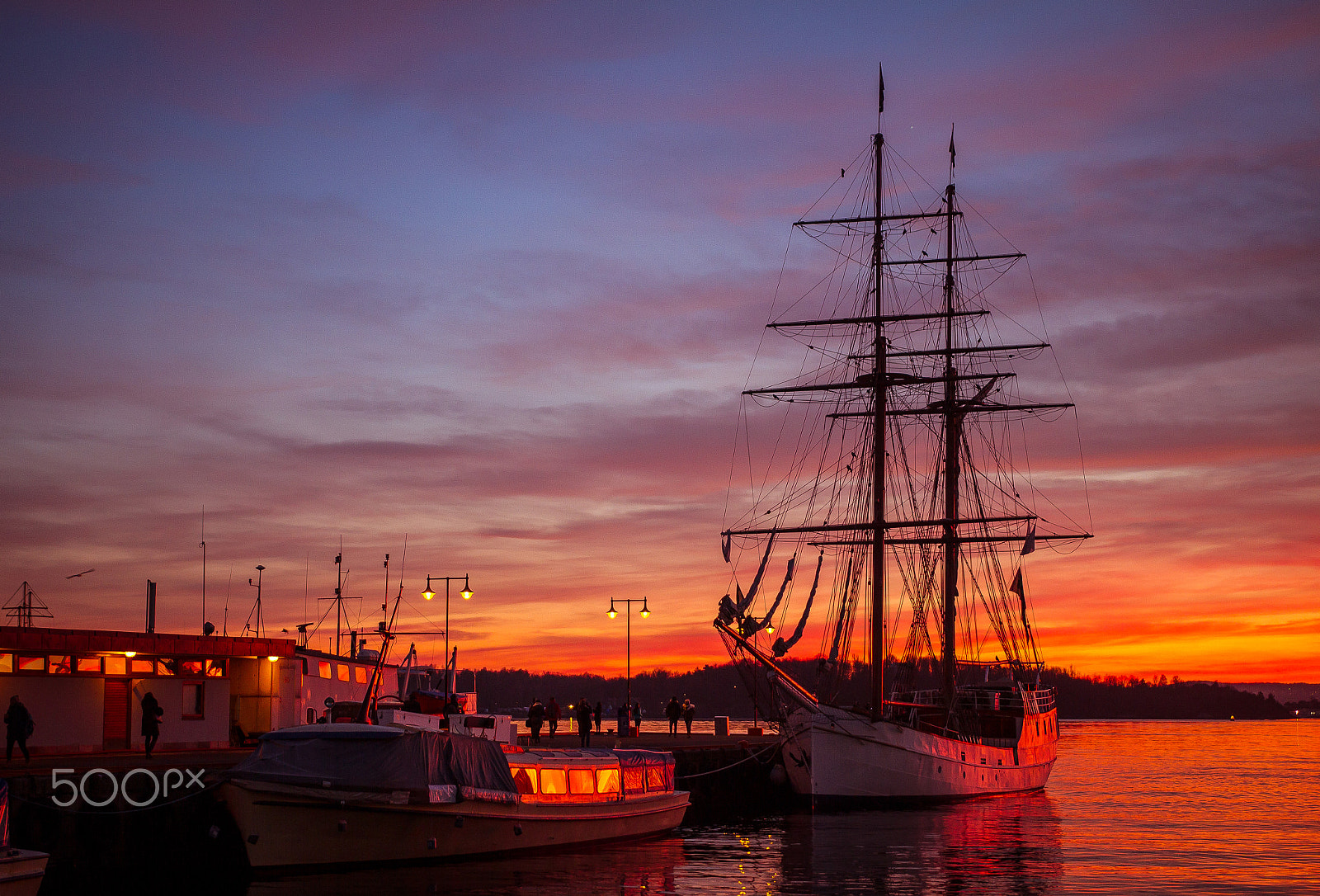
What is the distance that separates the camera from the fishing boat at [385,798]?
3278 cm

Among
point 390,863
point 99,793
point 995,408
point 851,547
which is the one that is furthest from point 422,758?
point 995,408

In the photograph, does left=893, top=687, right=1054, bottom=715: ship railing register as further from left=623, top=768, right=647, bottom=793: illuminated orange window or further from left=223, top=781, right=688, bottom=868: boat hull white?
left=223, top=781, right=688, bottom=868: boat hull white

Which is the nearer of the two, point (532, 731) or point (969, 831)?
point (969, 831)

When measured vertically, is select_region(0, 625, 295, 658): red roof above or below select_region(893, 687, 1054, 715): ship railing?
above

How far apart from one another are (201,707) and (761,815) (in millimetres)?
23676

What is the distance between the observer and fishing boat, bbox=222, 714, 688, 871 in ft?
108

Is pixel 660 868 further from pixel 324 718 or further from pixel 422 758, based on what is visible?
pixel 324 718

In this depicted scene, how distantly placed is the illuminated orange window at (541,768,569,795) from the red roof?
14.3 meters

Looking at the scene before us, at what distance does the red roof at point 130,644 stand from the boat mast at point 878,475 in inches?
1002

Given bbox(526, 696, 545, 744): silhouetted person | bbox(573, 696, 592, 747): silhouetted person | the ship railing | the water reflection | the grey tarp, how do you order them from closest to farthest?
the water reflection < the grey tarp < bbox(573, 696, 592, 747): silhouetted person < bbox(526, 696, 545, 744): silhouetted person < the ship railing

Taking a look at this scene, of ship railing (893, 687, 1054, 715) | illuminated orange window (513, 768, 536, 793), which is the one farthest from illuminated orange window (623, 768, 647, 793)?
ship railing (893, 687, 1054, 715)

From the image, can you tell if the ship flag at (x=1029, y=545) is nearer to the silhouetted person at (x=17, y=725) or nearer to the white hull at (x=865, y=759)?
the white hull at (x=865, y=759)

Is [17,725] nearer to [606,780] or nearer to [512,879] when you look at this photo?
[512,879]

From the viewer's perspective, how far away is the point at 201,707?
47344mm
